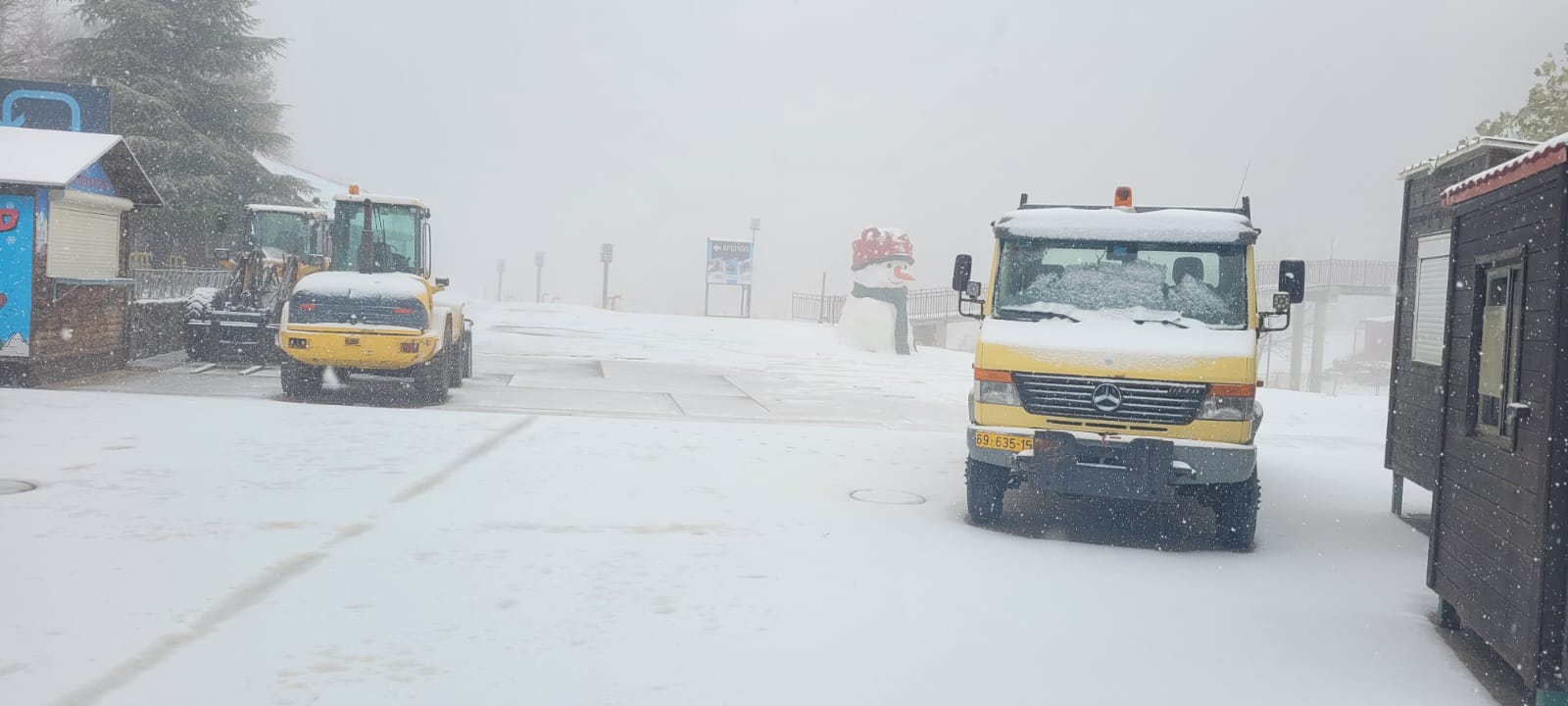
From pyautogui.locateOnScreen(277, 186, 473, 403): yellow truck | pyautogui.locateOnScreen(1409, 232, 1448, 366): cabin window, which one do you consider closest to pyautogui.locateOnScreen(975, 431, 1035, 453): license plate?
pyautogui.locateOnScreen(1409, 232, 1448, 366): cabin window

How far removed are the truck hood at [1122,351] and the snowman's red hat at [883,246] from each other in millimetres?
26024

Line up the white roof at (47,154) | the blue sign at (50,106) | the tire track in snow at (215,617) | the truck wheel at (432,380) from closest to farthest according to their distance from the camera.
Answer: the tire track in snow at (215,617), the white roof at (47,154), the truck wheel at (432,380), the blue sign at (50,106)

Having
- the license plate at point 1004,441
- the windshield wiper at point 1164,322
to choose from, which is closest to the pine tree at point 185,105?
the license plate at point 1004,441

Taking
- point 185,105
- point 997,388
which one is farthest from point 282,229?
point 997,388

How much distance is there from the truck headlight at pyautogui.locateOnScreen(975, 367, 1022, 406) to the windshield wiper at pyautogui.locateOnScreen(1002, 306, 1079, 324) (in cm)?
63

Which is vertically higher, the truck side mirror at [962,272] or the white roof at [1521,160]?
the white roof at [1521,160]

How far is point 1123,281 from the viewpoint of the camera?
28.2 feet

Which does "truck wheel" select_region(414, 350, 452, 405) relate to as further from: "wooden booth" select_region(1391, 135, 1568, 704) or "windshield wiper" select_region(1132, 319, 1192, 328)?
"wooden booth" select_region(1391, 135, 1568, 704)

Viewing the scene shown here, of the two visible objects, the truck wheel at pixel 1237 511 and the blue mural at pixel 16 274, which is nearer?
the truck wheel at pixel 1237 511

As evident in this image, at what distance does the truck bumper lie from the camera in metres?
7.67

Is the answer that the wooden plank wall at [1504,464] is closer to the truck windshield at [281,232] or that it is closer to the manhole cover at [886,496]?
the manhole cover at [886,496]

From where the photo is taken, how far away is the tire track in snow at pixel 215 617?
429 cm

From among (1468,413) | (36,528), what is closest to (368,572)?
(36,528)

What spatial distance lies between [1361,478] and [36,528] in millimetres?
12573
